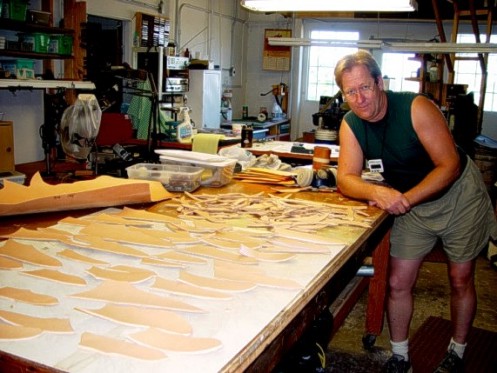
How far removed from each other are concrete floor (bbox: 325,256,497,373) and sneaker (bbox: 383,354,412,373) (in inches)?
5.0

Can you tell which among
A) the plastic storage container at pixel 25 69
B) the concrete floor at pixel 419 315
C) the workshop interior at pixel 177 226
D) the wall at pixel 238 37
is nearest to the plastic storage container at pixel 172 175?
the workshop interior at pixel 177 226

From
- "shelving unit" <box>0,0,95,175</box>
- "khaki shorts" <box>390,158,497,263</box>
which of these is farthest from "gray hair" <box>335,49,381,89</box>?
"shelving unit" <box>0,0,95,175</box>

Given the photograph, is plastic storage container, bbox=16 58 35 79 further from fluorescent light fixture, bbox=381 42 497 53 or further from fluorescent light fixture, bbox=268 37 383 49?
fluorescent light fixture, bbox=381 42 497 53

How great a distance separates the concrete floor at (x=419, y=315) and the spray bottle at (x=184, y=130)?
7.68ft

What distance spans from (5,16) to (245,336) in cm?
456

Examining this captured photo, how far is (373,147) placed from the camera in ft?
8.30

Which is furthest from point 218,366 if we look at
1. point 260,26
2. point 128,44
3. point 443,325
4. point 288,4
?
point 260,26

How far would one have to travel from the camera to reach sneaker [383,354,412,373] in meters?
2.64

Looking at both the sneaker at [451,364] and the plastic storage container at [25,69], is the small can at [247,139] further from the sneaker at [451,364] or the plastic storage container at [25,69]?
the sneaker at [451,364]

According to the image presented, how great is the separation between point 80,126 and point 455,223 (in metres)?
2.88

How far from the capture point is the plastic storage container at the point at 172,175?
2.59m

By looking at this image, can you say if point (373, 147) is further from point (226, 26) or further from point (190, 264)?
point (226, 26)

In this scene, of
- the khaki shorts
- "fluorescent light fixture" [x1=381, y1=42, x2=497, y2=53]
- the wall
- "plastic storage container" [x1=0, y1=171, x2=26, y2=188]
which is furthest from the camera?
the wall

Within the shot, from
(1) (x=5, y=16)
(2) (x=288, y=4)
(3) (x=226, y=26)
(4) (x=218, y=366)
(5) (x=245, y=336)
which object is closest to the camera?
(4) (x=218, y=366)
